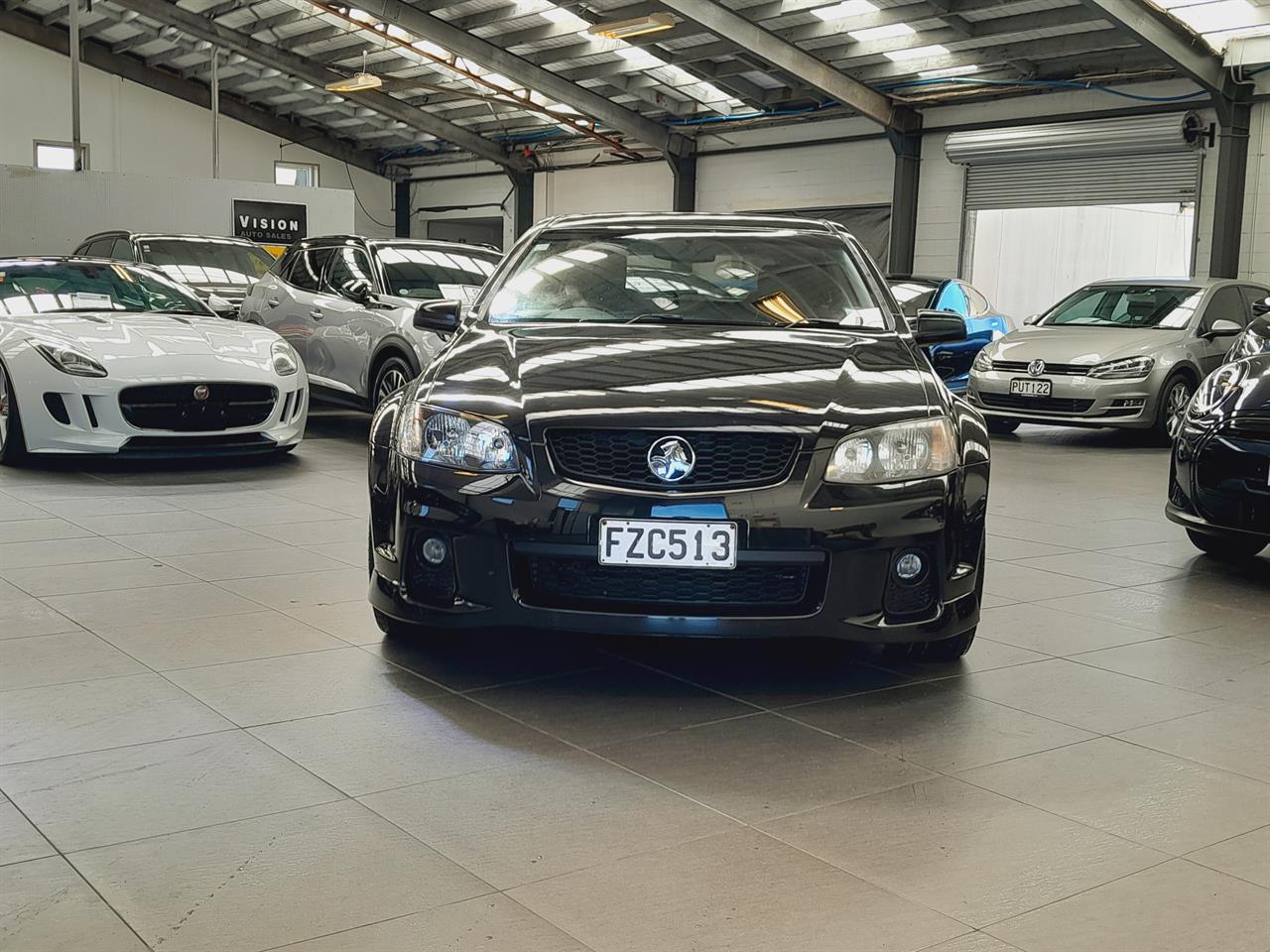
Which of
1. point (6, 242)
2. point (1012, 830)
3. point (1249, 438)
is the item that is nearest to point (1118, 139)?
point (1249, 438)

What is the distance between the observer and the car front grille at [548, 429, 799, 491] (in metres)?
3.30

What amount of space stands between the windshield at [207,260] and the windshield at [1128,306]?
702 cm

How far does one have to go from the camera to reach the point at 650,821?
267cm

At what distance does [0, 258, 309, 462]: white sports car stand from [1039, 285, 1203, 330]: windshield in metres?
6.79

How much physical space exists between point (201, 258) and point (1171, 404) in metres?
8.28

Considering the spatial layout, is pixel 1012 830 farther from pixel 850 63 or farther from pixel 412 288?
pixel 850 63

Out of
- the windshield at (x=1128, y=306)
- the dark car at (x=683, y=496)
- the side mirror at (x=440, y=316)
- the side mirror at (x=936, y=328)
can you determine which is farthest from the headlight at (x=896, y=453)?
the windshield at (x=1128, y=306)

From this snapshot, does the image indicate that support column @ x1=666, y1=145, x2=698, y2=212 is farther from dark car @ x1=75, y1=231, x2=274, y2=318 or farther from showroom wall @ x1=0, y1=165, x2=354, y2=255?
dark car @ x1=75, y1=231, x2=274, y2=318

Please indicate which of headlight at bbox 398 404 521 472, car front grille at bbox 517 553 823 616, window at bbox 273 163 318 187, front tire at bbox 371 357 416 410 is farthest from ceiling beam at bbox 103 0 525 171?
car front grille at bbox 517 553 823 616

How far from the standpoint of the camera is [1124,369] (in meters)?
10.5

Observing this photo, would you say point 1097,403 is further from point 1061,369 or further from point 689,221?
point 689,221

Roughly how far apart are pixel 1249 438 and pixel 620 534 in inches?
112

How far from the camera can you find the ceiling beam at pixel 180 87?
25.4 m

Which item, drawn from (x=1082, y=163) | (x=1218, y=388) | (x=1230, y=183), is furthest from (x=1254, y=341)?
(x=1082, y=163)
